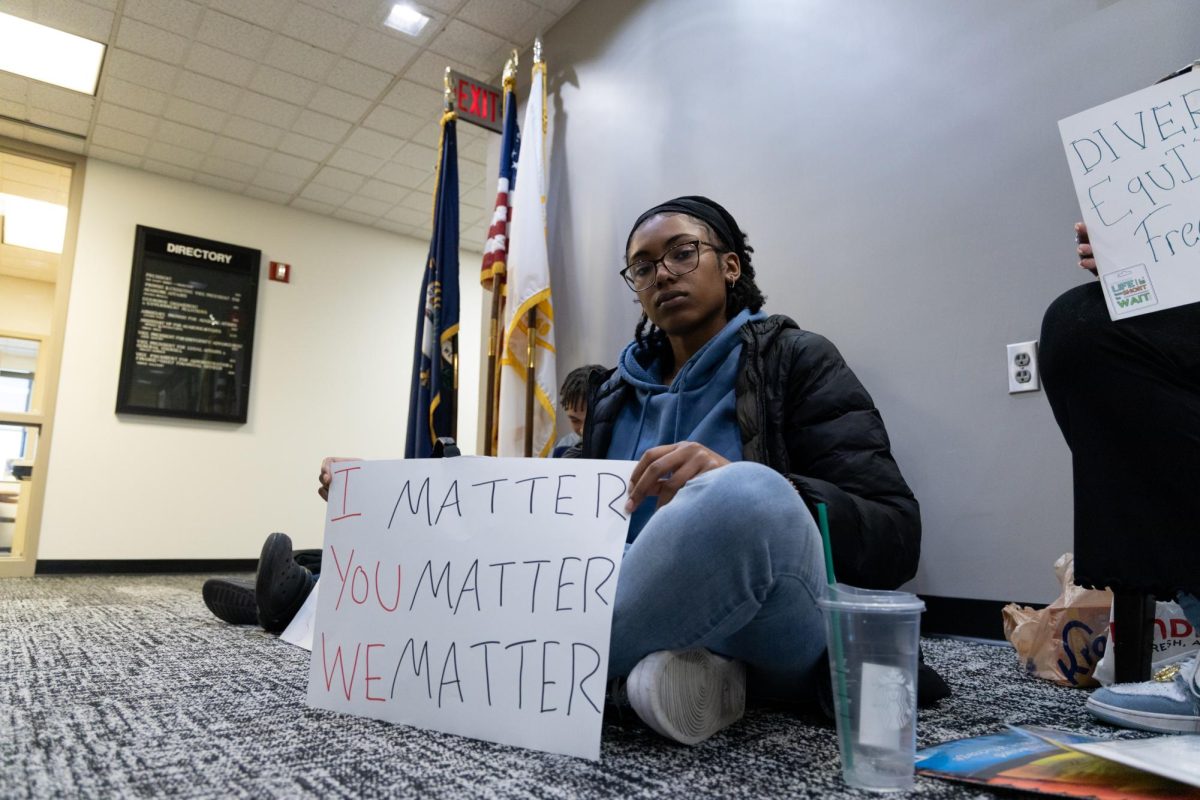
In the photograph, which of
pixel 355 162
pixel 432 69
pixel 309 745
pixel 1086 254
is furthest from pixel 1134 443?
pixel 355 162

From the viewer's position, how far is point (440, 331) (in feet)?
8.45

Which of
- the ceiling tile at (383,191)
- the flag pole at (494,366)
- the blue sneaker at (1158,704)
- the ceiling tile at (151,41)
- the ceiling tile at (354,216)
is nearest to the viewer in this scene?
the blue sneaker at (1158,704)

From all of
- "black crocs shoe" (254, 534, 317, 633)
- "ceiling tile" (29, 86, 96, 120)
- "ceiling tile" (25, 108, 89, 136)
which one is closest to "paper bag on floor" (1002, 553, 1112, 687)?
"black crocs shoe" (254, 534, 317, 633)

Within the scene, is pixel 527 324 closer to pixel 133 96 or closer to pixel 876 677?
pixel 876 677

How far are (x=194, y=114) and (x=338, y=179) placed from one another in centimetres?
77

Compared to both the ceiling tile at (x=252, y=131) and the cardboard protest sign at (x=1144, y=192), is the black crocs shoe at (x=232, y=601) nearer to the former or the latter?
the cardboard protest sign at (x=1144, y=192)

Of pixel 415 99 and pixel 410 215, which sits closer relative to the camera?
pixel 415 99

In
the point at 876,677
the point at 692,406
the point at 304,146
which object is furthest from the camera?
the point at 304,146

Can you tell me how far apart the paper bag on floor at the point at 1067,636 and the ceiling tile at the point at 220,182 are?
429 cm

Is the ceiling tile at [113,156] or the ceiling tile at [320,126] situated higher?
the ceiling tile at [320,126]

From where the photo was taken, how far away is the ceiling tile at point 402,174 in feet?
12.7

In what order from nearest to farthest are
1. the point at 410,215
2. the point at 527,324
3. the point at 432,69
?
the point at 527,324
the point at 432,69
the point at 410,215

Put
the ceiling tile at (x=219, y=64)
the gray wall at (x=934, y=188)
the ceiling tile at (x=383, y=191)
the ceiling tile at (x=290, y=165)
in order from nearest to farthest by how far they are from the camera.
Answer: the gray wall at (x=934, y=188)
the ceiling tile at (x=219, y=64)
the ceiling tile at (x=290, y=165)
the ceiling tile at (x=383, y=191)

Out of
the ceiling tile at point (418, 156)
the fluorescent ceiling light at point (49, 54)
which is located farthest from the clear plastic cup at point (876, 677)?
the fluorescent ceiling light at point (49, 54)
